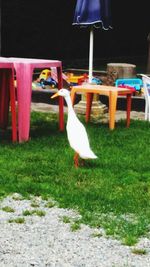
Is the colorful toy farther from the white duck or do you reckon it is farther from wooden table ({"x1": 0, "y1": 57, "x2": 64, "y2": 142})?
the white duck

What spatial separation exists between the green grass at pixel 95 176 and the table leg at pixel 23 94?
0.17 meters

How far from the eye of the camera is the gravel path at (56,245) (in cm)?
376

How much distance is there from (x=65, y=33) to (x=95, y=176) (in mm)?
11945

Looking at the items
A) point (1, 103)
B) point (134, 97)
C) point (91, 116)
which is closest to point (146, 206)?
point (1, 103)

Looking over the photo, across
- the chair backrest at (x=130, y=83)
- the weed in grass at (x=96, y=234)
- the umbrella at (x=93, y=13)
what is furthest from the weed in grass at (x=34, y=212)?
the chair backrest at (x=130, y=83)

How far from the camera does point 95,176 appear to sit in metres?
5.65

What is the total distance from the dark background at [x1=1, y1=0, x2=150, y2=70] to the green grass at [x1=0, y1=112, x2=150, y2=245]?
25.8 feet

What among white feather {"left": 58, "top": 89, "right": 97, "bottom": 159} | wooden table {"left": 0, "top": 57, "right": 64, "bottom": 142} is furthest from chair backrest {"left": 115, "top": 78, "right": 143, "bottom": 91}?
white feather {"left": 58, "top": 89, "right": 97, "bottom": 159}

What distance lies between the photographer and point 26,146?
22.4ft

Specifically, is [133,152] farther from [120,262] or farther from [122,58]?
[122,58]

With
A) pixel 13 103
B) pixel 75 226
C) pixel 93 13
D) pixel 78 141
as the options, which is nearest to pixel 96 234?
Result: pixel 75 226

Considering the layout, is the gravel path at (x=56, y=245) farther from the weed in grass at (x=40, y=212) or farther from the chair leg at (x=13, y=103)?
the chair leg at (x=13, y=103)

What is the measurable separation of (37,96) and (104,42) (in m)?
8.83

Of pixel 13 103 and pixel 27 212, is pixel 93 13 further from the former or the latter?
pixel 27 212
